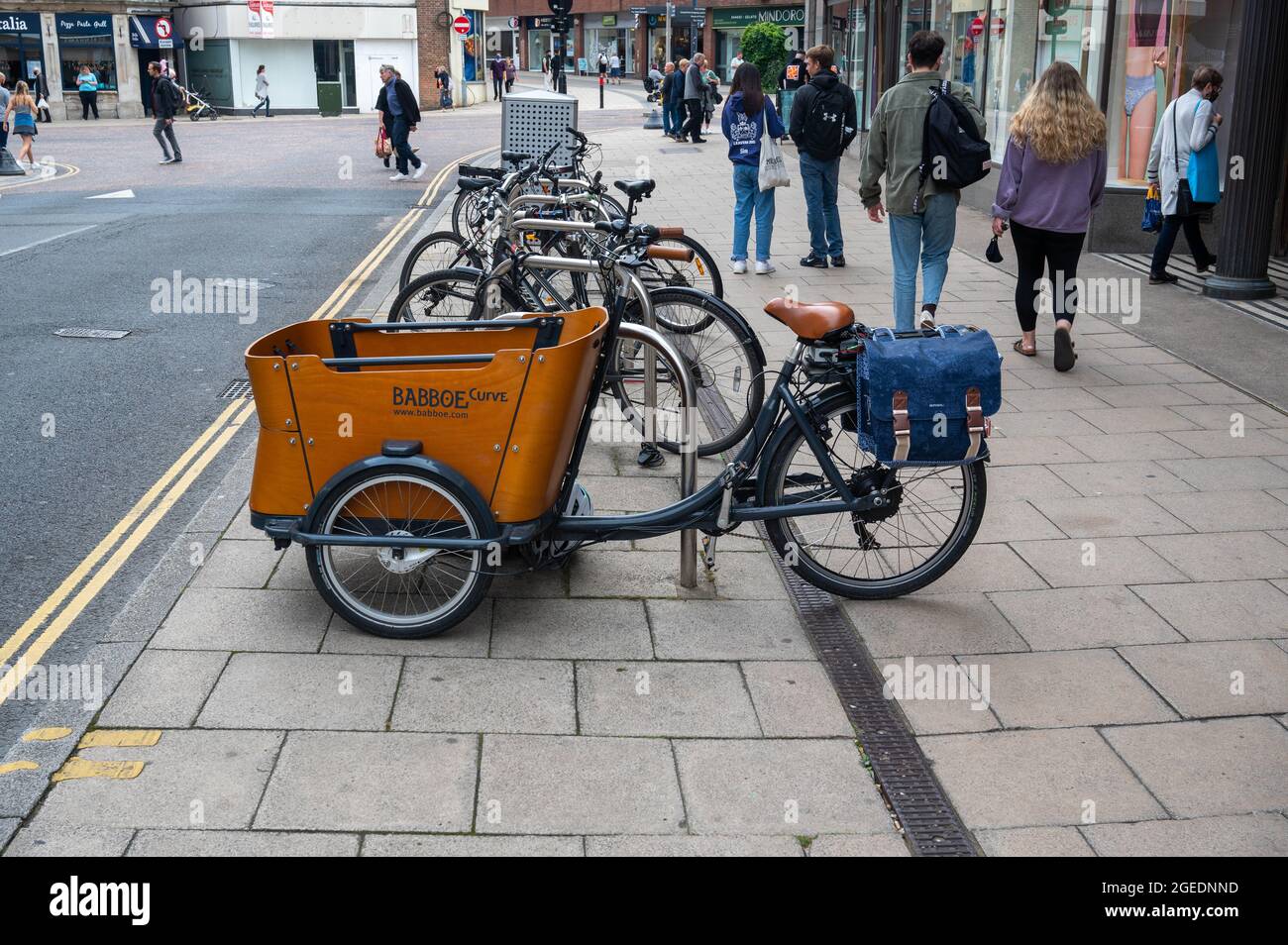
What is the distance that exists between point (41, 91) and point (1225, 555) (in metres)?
48.4

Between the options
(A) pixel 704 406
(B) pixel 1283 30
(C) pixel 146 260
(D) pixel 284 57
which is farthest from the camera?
(D) pixel 284 57

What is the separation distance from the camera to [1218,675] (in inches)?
173

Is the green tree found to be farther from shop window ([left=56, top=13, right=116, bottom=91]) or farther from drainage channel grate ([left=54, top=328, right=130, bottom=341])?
shop window ([left=56, top=13, right=116, bottom=91])

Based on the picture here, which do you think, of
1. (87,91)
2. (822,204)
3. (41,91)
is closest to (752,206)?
(822,204)

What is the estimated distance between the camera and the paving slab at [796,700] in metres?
4.09

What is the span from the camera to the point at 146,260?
1327 cm

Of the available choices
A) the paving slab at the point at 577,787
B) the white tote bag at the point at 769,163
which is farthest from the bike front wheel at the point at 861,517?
Answer: the white tote bag at the point at 769,163

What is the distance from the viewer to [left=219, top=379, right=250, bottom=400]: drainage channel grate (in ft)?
27.1

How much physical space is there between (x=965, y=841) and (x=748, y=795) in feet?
1.97

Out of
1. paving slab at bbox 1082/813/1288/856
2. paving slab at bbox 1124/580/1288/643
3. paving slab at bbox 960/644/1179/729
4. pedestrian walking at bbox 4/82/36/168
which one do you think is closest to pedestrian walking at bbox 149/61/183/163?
pedestrian walking at bbox 4/82/36/168

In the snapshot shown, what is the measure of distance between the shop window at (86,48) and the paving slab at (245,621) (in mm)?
47333

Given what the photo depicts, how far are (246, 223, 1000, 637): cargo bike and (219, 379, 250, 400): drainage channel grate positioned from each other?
11.2ft
